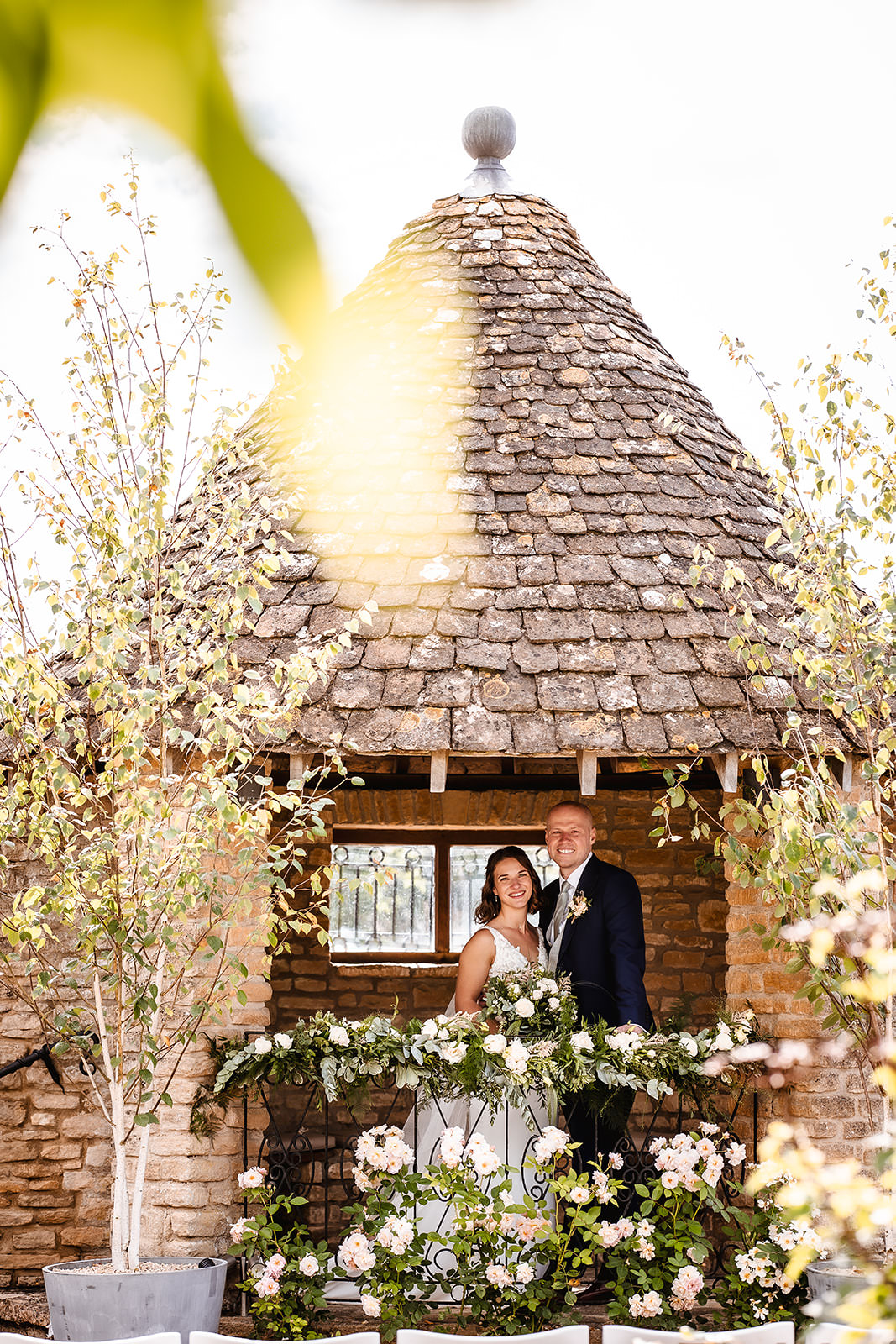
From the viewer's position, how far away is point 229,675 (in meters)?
5.76

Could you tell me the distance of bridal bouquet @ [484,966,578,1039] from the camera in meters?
5.43

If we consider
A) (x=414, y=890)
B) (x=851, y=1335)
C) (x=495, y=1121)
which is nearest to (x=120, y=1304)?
(x=495, y=1121)

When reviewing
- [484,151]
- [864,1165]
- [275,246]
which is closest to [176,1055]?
[864,1165]

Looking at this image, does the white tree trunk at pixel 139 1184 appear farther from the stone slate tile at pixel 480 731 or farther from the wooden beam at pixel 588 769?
the wooden beam at pixel 588 769

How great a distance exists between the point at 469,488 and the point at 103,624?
2.30 metres

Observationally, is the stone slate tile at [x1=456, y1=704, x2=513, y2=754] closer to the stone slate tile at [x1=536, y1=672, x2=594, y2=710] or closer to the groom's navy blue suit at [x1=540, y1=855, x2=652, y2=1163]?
the stone slate tile at [x1=536, y1=672, x2=594, y2=710]

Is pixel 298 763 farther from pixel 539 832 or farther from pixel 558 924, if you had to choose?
pixel 539 832

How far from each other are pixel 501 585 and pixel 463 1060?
2138 mm

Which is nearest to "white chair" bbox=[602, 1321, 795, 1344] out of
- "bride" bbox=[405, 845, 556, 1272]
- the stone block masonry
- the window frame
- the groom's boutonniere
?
"bride" bbox=[405, 845, 556, 1272]

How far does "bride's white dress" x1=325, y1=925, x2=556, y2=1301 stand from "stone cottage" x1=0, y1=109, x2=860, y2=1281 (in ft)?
2.68

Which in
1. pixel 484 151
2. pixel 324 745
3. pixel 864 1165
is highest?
pixel 484 151

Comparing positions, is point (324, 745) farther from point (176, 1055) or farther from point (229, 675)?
point (176, 1055)

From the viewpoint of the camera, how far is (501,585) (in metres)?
5.87

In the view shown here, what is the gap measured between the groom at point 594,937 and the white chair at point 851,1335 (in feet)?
7.92
